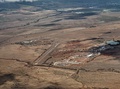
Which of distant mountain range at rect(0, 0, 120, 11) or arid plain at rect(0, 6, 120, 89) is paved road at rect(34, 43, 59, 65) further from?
distant mountain range at rect(0, 0, 120, 11)

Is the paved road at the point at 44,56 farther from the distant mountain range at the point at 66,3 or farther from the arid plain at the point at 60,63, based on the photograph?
the distant mountain range at the point at 66,3

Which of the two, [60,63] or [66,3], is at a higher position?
[60,63]

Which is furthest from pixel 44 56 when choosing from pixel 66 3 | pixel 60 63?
pixel 66 3

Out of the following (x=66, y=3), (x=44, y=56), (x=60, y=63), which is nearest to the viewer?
(x=60, y=63)

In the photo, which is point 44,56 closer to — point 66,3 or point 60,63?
point 60,63

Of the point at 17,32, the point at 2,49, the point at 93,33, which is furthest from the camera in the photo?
Result: the point at 17,32

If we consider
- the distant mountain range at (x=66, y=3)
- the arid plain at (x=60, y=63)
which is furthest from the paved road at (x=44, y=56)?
the distant mountain range at (x=66, y=3)

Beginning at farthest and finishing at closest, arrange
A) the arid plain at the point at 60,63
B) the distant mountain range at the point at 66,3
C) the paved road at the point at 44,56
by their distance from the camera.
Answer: the distant mountain range at the point at 66,3
the paved road at the point at 44,56
the arid plain at the point at 60,63

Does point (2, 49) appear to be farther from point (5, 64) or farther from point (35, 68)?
point (35, 68)

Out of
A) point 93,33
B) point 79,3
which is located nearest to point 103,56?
point 93,33

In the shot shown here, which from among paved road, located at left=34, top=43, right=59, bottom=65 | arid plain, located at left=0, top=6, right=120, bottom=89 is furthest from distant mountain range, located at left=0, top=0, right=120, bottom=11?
paved road, located at left=34, top=43, right=59, bottom=65

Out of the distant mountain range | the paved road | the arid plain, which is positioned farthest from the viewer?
the distant mountain range
